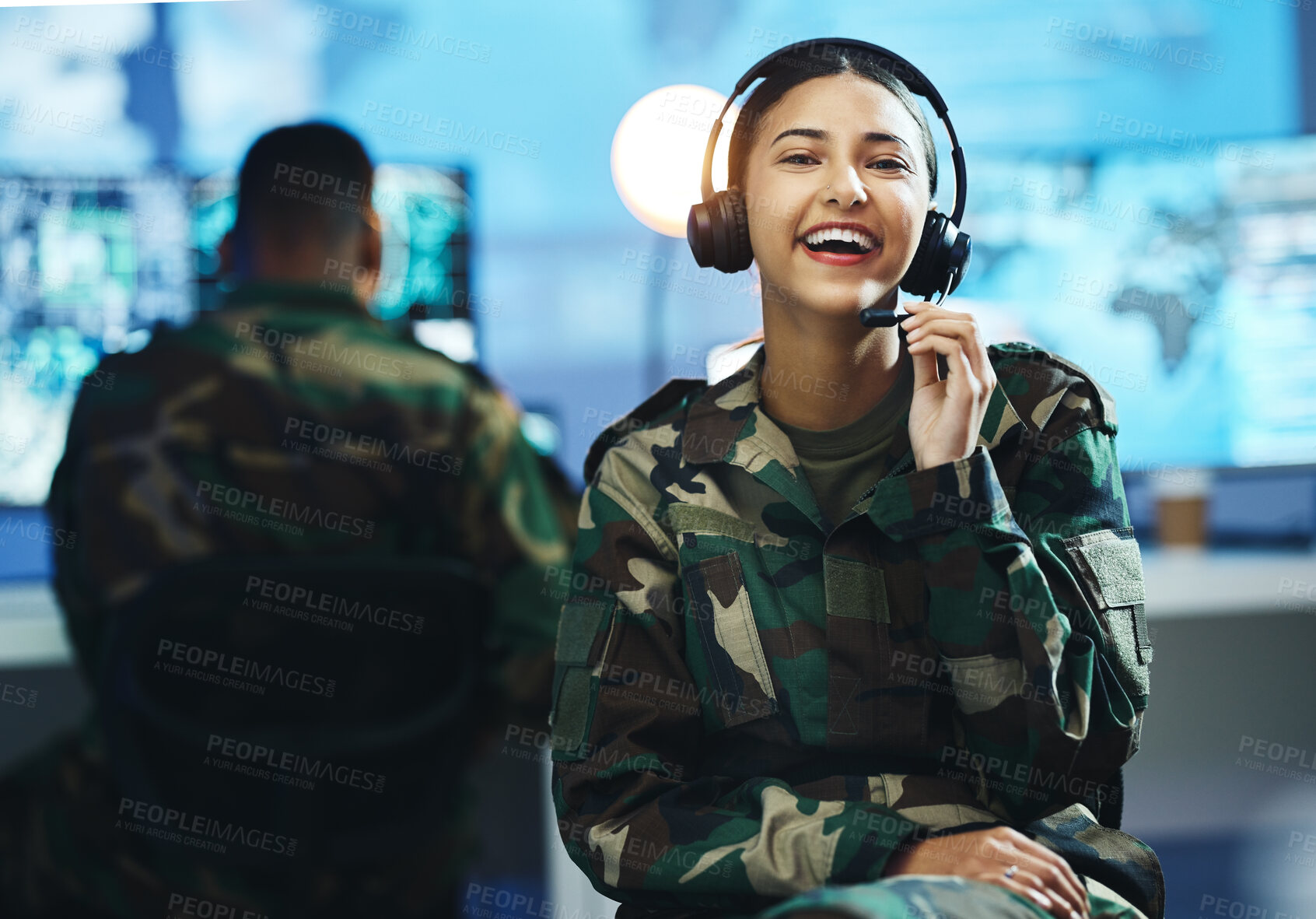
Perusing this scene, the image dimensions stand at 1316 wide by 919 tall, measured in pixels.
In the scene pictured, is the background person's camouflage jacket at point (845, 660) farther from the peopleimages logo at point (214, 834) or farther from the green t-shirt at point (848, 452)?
the peopleimages logo at point (214, 834)

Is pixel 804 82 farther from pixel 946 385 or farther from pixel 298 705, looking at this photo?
pixel 298 705

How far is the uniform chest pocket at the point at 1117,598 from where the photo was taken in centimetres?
89

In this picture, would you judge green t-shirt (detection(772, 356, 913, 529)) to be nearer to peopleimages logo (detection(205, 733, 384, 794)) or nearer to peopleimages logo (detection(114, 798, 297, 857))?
peopleimages logo (detection(205, 733, 384, 794))

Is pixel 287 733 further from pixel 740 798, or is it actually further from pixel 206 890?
pixel 740 798

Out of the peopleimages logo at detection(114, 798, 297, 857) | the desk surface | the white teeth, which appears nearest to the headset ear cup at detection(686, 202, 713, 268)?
the white teeth

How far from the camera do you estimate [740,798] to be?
0.87 meters

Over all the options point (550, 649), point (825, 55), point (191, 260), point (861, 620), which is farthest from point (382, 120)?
point (861, 620)

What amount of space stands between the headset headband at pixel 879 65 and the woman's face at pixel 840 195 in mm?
32

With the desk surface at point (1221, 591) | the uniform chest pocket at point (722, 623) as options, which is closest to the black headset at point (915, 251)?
the uniform chest pocket at point (722, 623)

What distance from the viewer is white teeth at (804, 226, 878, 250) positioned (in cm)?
94

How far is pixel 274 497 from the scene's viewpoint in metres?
1.40

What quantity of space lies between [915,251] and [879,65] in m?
0.21

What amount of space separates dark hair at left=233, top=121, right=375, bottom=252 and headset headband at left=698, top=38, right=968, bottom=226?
2.60 ft

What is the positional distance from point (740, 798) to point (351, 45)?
2413mm
